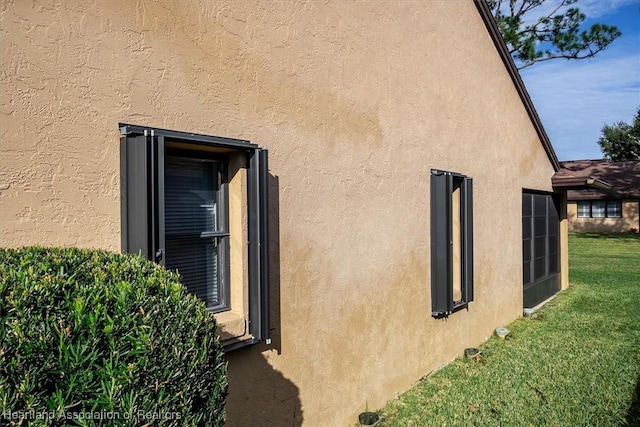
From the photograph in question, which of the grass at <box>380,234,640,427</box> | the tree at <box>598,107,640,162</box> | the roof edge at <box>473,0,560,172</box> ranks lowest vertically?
the grass at <box>380,234,640,427</box>


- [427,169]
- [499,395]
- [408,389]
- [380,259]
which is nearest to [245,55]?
[380,259]

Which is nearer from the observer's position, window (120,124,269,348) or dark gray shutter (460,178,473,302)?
window (120,124,269,348)

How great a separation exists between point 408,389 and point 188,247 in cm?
357

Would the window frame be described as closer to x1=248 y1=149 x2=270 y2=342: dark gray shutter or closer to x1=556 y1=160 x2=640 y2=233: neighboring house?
x1=556 y1=160 x2=640 y2=233: neighboring house

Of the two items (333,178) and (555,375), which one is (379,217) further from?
(555,375)

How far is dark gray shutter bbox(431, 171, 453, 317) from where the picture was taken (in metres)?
6.47

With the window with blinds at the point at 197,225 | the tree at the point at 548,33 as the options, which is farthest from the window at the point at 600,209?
the window with blinds at the point at 197,225

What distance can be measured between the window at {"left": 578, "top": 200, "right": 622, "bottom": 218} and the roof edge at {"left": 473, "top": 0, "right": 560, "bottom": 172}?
3057 centimetres

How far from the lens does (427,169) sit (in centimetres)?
643

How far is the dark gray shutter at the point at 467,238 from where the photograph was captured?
7.08m

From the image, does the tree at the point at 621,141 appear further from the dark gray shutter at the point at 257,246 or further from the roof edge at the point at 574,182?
the dark gray shutter at the point at 257,246

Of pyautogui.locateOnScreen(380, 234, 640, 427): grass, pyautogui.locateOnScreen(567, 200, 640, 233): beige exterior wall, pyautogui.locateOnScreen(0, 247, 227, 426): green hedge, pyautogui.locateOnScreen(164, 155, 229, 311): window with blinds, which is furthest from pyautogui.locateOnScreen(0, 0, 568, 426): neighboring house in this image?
pyautogui.locateOnScreen(567, 200, 640, 233): beige exterior wall

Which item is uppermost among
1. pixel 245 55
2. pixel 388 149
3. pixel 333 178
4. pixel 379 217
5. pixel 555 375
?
pixel 245 55

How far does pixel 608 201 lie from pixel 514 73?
34.4 metres
